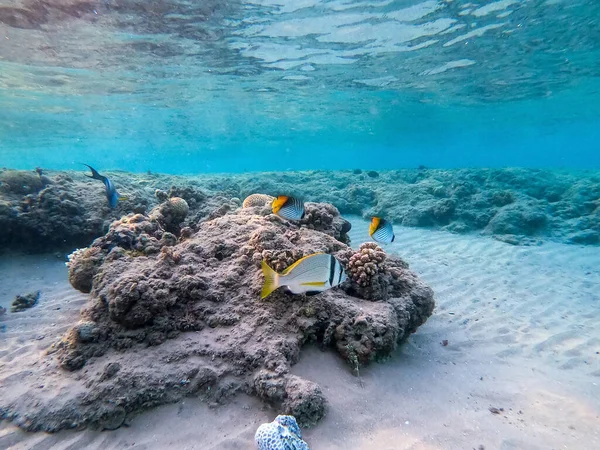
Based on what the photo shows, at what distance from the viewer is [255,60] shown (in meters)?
21.1

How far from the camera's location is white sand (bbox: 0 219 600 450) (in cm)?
301

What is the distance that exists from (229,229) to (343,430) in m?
3.29

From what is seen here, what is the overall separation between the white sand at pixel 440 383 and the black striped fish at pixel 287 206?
1.77m

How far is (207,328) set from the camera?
384 cm

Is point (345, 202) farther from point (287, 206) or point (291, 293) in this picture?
point (291, 293)

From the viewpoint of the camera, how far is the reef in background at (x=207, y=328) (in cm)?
318

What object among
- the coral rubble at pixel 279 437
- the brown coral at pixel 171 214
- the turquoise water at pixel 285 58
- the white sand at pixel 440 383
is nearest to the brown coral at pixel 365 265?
the white sand at pixel 440 383

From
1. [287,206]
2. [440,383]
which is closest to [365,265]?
[287,206]

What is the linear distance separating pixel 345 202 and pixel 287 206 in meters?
12.3

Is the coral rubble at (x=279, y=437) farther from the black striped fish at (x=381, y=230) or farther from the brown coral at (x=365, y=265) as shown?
the black striped fish at (x=381, y=230)

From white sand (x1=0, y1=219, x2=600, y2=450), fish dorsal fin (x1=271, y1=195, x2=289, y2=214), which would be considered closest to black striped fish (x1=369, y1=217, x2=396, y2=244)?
fish dorsal fin (x1=271, y1=195, x2=289, y2=214)

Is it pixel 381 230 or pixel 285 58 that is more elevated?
pixel 285 58

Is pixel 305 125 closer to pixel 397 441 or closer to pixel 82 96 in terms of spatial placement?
pixel 82 96

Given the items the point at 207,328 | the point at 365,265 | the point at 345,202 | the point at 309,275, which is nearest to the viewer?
the point at 309,275
